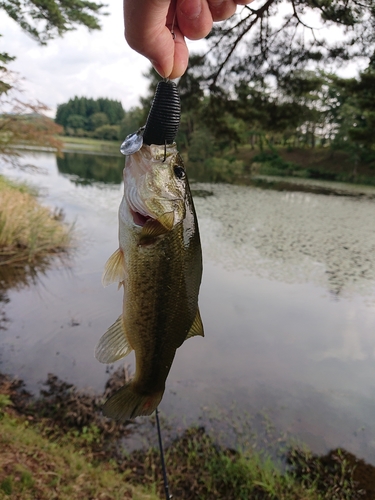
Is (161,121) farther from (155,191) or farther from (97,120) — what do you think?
(97,120)

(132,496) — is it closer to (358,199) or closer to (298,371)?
(298,371)

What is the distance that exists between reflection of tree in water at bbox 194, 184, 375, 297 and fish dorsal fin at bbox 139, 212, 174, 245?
338 inches

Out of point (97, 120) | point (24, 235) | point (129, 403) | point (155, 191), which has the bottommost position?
point (24, 235)

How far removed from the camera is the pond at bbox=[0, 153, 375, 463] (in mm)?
5031

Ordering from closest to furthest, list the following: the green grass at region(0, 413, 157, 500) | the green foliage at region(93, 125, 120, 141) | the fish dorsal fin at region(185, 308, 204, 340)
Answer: the fish dorsal fin at region(185, 308, 204, 340) < the green grass at region(0, 413, 157, 500) < the green foliage at region(93, 125, 120, 141)

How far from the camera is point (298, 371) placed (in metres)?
5.92

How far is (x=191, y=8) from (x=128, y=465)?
4.09m

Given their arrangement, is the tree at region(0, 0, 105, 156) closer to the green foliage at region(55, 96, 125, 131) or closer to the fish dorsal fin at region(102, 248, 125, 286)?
the fish dorsal fin at region(102, 248, 125, 286)

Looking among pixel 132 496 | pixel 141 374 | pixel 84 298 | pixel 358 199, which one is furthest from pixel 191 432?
pixel 358 199

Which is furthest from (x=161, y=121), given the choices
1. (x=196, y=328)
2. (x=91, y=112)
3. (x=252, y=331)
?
(x=91, y=112)

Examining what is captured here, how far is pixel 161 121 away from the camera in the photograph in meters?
1.15

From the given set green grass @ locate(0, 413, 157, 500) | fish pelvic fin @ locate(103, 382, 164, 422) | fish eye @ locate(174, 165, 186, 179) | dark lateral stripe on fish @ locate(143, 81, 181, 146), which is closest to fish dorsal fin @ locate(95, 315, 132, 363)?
fish pelvic fin @ locate(103, 382, 164, 422)

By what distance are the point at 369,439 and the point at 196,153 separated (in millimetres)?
44272

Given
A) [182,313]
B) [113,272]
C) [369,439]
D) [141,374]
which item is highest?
[113,272]
